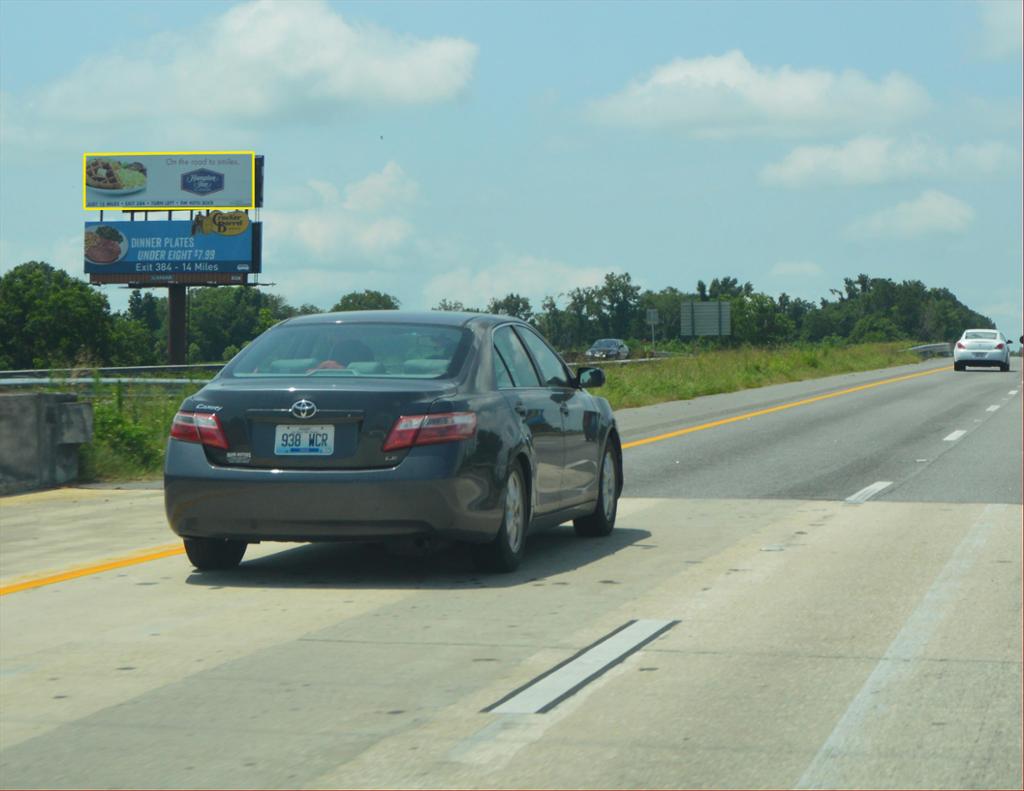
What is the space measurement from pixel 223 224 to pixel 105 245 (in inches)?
205

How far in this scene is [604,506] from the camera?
11375 millimetres

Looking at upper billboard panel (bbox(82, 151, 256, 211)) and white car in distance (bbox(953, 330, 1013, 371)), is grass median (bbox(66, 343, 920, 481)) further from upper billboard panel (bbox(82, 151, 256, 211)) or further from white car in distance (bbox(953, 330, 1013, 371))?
upper billboard panel (bbox(82, 151, 256, 211))

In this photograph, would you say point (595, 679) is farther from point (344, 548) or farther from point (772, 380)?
point (772, 380)

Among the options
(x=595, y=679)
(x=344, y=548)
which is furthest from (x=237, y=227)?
(x=595, y=679)

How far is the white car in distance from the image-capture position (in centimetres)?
5420

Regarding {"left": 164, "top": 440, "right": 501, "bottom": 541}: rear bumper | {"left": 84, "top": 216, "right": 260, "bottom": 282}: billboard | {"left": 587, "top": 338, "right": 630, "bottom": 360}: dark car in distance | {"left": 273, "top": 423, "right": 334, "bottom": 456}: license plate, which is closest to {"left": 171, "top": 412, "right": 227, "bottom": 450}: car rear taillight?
{"left": 164, "top": 440, "right": 501, "bottom": 541}: rear bumper

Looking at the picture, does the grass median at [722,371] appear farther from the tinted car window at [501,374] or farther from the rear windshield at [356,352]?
the rear windshield at [356,352]

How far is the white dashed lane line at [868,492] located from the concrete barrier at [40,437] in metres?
6.81

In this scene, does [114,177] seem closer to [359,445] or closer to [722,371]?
[722,371]

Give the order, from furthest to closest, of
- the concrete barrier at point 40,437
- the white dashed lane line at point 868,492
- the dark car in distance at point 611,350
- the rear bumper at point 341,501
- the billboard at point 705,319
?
1. the billboard at point 705,319
2. the dark car in distance at point 611,350
3. the concrete barrier at point 40,437
4. the white dashed lane line at point 868,492
5. the rear bumper at point 341,501

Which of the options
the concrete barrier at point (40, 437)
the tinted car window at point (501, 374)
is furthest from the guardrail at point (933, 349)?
the tinted car window at point (501, 374)

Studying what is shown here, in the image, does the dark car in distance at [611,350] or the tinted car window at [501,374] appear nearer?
the tinted car window at [501,374]

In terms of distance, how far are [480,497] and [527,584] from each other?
0.56m

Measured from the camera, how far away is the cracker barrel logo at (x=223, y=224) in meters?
69.8
